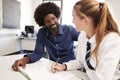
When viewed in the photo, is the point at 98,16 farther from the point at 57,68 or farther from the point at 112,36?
the point at 57,68

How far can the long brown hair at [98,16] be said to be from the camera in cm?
90

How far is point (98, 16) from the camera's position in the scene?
0.93 m

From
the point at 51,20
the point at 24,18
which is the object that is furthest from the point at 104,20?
the point at 24,18

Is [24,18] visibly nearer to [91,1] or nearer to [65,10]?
[65,10]

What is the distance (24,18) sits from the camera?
5.46m

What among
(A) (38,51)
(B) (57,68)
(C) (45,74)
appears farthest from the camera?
(A) (38,51)

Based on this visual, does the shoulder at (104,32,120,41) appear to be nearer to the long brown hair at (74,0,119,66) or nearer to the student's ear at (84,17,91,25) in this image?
the long brown hair at (74,0,119,66)

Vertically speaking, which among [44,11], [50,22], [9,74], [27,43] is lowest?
[27,43]

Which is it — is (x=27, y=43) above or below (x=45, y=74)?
below

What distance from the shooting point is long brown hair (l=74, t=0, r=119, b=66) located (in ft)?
2.97

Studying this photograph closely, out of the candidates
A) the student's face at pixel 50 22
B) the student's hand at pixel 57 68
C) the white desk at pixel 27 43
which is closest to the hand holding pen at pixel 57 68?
the student's hand at pixel 57 68

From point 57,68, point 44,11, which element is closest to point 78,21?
point 57,68

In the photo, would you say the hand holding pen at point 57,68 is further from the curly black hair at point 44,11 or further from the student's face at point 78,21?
the curly black hair at point 44,11

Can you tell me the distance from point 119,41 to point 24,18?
4.88m
